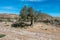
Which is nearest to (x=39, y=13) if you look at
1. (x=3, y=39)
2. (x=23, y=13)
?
(x=23, y=13)

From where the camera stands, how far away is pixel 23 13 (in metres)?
37.3

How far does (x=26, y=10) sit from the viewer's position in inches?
1499

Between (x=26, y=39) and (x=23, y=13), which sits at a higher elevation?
(x=23, y=13)

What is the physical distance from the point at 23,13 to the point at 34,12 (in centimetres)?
286

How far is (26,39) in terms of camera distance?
19.2m

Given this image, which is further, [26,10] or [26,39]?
[26,10]

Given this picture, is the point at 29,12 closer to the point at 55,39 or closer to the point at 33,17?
the point at 33,17

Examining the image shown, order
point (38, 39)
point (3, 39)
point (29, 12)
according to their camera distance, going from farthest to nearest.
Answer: point (29, 12) < point (38, 39) < point (3, 39)

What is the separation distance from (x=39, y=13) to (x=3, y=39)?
21.3 m

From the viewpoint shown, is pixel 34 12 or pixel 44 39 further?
pixel 34 12

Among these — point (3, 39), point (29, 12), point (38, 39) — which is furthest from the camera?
point (29, 12)

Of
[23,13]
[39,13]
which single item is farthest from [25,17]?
[39,13]

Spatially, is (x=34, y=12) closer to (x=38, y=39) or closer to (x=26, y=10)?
(x=26, y=10)

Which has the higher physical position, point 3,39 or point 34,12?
point 34,12
